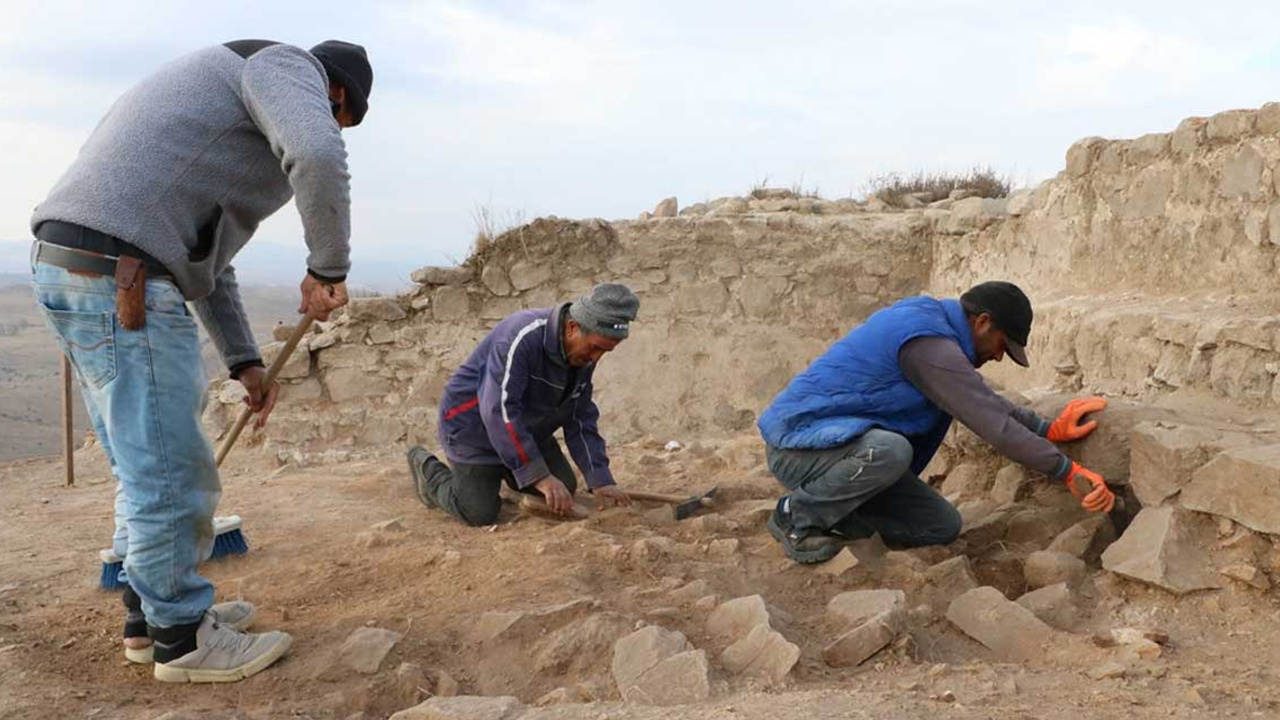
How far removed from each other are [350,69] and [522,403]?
185 cm

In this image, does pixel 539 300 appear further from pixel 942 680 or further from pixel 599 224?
pixel 942 680

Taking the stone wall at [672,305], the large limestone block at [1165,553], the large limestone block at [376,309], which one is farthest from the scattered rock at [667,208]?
the large limestone block at [1165,553]

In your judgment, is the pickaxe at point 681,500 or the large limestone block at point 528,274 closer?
the pickaxe at point 681,500

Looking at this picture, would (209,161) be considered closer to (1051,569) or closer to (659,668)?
(659,668)

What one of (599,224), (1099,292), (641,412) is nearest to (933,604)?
(1099,292)

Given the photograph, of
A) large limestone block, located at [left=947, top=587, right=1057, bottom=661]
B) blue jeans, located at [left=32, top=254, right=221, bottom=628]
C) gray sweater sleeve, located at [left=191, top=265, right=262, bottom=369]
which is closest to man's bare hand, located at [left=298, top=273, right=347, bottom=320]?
blue jeans, located at [left=32, top=254, right=221, bottom=628]

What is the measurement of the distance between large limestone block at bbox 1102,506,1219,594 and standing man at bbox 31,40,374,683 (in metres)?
2.48

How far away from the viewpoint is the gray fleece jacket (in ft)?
8.21

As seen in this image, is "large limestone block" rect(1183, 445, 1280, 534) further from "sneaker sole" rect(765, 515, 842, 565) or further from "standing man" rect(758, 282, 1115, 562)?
"sneaker sole" rect(765, 515, 842, 565)

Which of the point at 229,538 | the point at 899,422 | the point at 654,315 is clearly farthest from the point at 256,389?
the point at 654,315

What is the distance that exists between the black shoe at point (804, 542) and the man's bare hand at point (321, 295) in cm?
182

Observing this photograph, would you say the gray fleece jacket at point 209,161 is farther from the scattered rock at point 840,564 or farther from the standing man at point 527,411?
the scattered rock at point 840,564

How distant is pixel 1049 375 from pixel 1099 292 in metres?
0.55

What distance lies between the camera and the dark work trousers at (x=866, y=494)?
353 centimetres
